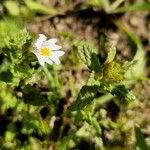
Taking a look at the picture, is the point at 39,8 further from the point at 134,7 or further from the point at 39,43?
the point at 39,43

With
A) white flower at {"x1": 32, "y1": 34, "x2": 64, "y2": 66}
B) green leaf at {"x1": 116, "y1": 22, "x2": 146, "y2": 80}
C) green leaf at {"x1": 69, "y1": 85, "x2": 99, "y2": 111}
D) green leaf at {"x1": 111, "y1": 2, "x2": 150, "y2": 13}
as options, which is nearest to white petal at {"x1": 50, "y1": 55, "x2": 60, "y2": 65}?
white flower at {"x1": 32, "y1": 34, "x2": 64, "y2": 66}

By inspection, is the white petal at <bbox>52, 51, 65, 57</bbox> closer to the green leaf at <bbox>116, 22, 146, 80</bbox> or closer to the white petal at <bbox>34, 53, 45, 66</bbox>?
the white petal at <bbox>34, 53, 45, 66</bbox>

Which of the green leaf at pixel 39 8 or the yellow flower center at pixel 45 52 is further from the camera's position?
the green leaf at pixel 39 8

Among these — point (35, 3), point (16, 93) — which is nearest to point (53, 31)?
point (35, 3)

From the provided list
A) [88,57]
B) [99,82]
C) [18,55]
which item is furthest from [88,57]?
[18,55]

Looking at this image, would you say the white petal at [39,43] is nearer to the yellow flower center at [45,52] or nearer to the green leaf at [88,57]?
the yellow flower center at [45,52]

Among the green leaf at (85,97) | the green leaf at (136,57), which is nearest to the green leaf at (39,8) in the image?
the green leaf at (136,57)

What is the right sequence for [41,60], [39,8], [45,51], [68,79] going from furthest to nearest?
[39,8] < [68,79] < [45,51] < [41,60]
